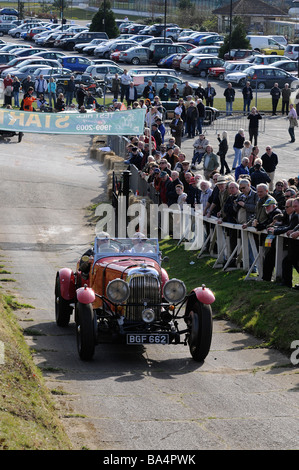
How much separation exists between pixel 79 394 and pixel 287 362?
3.31m

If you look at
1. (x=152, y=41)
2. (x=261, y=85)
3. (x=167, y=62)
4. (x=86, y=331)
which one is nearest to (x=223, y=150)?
(x=86, y=331)

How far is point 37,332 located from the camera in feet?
45.6

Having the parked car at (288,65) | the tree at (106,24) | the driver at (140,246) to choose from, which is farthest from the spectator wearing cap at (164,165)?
the tree at (106,24)

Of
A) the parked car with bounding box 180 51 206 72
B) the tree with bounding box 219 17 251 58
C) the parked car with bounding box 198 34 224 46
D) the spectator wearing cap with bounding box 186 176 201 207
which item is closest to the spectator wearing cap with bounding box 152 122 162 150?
the spectator wearing cap with bounding box 186 176 201 207

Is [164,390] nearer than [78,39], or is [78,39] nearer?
[164,390]

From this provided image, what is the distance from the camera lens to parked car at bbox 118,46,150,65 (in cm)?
5997

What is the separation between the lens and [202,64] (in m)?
55.9

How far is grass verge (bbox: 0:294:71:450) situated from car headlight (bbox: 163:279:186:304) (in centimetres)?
221

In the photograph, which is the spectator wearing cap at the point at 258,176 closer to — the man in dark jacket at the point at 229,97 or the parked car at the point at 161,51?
the man in dark jacket at the point at 229,97

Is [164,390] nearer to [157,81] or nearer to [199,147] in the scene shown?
[199,147]

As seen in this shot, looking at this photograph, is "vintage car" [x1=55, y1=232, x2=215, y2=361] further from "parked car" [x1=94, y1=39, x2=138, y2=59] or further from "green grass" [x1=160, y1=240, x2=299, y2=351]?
"parked car" [x1=94, y1=39, x2=138, y2=59]

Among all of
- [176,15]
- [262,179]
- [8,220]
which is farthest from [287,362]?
[176,15]

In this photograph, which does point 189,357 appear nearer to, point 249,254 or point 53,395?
point 53,395

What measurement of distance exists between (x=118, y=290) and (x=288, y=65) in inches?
1723
